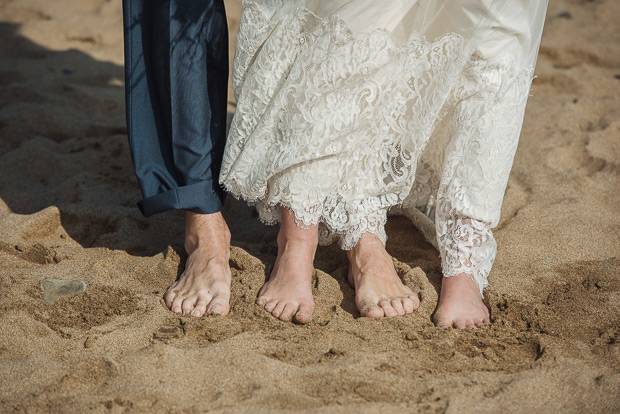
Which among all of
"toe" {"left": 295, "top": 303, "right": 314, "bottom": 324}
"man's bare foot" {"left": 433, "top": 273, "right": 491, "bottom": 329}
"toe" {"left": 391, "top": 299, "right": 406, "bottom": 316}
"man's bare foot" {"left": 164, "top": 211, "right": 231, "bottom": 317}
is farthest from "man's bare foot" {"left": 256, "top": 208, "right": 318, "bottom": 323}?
"man's bare foot" {"left": 433, "top": 273, "right": 491, "bottom": 329}

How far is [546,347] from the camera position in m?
1.56

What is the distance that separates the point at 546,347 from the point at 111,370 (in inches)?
42.2

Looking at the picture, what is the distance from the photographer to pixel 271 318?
1.73 metres

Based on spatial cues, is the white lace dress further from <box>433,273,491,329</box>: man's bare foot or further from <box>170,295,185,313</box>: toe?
<box>170,295,185,313</box>: toe

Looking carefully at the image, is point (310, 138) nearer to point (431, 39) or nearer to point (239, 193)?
point (239, 193)

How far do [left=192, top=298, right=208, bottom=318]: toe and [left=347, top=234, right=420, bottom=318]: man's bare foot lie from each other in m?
0.44

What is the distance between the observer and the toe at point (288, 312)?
67.8 inches

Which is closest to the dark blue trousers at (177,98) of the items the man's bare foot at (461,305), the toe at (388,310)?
the toe at (388,310)

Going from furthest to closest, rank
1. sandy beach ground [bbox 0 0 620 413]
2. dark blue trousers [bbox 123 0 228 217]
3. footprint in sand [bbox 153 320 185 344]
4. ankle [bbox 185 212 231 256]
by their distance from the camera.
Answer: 1. ankle [bbox 185 212 231 256]
2. dark blue trousers [bbox 123 0 228 217]
3. footprint in sand [bbox 153 320 185 344]
4. sandy beach ground [bbox 0 0 620 413]

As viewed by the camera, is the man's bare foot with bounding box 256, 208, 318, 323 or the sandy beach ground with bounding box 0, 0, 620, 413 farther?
the man's bare foot with bounding box 256, 208, 318, 323

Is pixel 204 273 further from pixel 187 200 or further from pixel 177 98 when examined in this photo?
pixel 177 98

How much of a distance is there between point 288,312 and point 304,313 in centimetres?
5

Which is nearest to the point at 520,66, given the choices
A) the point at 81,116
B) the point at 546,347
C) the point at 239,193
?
the point at 546,347

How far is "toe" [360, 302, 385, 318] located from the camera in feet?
5.65
